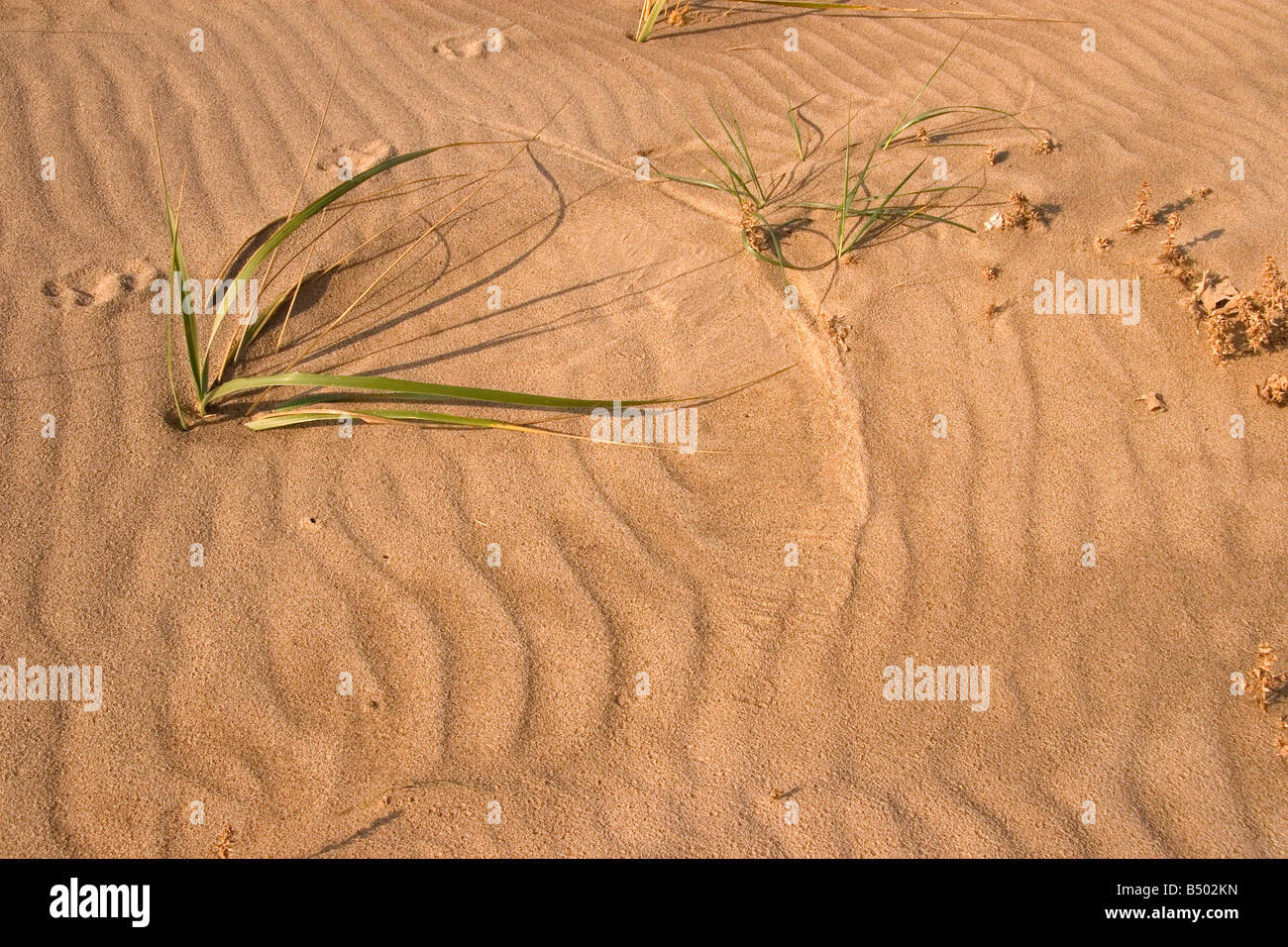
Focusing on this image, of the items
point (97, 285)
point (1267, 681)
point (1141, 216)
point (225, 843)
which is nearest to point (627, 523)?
point (225, 843)

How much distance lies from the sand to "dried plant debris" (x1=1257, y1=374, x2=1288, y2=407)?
0.13 feet

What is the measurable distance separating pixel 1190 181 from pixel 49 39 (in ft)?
13.7

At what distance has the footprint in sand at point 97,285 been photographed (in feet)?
9.21

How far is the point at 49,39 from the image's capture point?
369 centimetres

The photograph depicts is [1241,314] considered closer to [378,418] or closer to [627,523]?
[627,523]

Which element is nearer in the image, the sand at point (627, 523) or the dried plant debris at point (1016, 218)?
the sand at point (627, 523)

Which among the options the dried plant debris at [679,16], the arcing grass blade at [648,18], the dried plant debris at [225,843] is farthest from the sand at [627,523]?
the dried plant debris at [679,16]

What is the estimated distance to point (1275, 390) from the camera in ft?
9.10

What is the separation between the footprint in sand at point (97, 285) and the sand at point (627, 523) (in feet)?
0.05

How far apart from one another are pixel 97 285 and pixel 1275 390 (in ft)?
11.1

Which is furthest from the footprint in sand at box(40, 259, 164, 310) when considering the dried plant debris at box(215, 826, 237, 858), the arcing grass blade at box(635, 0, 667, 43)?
the arcing grass blade at box(635, 0, 667, 43)

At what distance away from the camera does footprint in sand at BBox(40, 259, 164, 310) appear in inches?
111

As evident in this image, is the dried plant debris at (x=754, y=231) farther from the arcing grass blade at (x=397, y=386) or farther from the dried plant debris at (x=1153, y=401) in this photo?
the dried plant debris at (x=1153, y=401)
